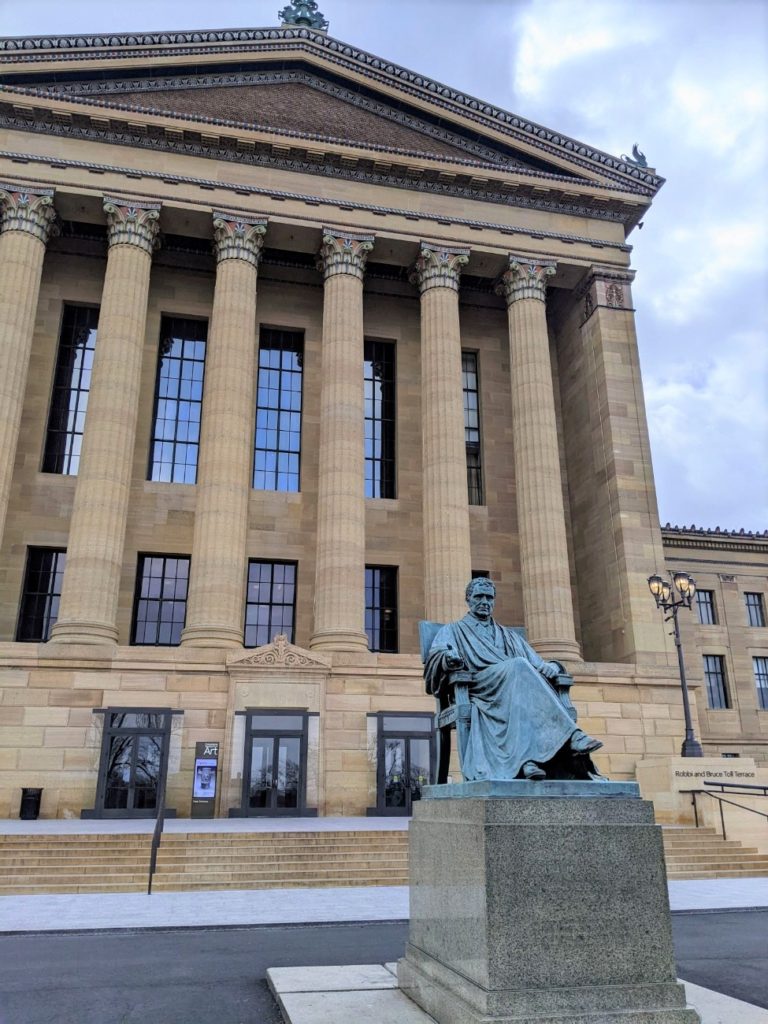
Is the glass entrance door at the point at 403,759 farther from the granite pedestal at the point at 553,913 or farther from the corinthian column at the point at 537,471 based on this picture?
the granite pedestal at the point at 553,913

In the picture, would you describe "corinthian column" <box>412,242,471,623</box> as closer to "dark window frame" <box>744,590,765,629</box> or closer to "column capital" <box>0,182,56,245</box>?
"column capital" <box>0,182,56,245</box>

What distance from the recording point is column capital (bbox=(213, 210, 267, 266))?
28.8 m

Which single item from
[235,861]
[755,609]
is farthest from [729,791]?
[755,609]

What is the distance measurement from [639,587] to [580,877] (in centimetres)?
2407

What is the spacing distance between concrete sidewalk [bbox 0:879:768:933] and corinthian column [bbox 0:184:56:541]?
1561cm

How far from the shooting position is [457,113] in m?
32.0

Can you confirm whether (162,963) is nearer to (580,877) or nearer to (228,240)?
(580,877)

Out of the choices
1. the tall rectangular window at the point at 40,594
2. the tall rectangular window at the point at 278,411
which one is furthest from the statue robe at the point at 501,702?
the tall rectangular window at the point at 278,411

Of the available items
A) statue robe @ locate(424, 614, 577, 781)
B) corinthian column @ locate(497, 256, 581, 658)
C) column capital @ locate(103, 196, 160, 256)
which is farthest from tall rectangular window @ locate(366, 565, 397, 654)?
statue robe @ locate(424, 614, 577, 781)

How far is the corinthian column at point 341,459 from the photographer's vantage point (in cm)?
2550

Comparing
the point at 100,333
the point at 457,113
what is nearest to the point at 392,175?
the point at 457,113

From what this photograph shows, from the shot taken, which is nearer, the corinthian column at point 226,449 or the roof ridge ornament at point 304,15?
the corinthian column at point 226,449

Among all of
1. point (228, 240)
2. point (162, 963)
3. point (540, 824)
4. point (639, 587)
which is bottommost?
point (162, 963)

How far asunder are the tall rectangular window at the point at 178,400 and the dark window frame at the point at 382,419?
22.2 ft
